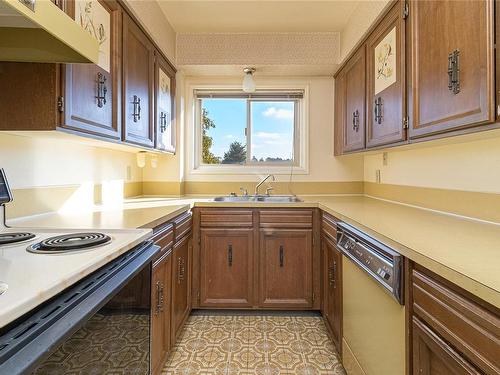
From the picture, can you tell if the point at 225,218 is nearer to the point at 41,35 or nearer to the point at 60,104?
the point at 60,104

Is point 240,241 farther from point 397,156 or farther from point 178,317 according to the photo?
point 397,156

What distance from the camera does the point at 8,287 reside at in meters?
0.62

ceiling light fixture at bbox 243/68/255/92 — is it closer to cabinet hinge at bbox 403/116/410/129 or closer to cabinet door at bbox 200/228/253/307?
cabinet door at bbox 200/228/253/307

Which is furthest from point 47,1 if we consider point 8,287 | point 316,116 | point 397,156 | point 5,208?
point 316,116

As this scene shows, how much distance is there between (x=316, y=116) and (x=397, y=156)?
0.91 metres

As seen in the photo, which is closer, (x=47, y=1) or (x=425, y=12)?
(x=47, y=1)

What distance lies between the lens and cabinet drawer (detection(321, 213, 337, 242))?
73.1 inches

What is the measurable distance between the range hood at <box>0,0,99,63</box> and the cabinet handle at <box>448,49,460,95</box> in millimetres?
1311

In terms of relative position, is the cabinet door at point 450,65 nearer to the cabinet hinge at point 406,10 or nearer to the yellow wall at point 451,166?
the cabinet hinge at point 406,10

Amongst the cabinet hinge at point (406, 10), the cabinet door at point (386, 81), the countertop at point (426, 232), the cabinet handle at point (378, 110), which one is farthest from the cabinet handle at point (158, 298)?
the cabinet hinge at point (406, 10)

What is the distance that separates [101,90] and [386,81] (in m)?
1.52

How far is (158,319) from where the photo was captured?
1541 millimetres

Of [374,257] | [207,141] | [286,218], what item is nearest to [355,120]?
[286,218]

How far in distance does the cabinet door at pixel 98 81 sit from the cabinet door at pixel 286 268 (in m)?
1.35
